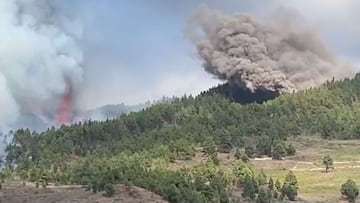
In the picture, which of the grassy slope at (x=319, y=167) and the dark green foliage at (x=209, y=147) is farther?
the dark green foliage at (x=209, y=147)

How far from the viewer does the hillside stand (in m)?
82.1

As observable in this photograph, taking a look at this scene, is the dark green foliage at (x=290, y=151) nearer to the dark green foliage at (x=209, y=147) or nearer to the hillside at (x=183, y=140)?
the hillside at (x=183, y=140)

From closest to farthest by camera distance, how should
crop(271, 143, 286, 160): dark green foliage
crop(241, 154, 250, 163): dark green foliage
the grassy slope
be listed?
the grassy slope < crop(241, 154, 250, 163): dark green foliage < crop(271, 143, 286, 160): dark green foliage

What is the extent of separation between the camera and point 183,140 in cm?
12131

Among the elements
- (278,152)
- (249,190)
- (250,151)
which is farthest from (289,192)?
(250,151)

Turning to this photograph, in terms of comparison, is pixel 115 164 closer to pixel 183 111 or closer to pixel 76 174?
pixel 76 174

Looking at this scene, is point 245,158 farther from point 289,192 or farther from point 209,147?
point 289,192

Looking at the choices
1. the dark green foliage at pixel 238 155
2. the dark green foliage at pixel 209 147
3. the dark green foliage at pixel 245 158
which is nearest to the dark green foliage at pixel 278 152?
the dark green foliage at pixel 238 155

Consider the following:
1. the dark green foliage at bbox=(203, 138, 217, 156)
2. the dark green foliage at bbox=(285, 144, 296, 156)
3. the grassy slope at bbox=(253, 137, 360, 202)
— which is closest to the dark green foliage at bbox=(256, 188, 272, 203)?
the grassy slope at bbox=(253, 137, 360, 202)

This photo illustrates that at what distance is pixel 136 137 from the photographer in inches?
5118

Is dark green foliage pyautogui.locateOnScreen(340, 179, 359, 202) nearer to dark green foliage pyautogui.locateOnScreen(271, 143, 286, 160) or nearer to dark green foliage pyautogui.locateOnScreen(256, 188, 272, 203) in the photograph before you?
dark green foliage pyautogui.locateOnScreen(256, 188, 272, 203)

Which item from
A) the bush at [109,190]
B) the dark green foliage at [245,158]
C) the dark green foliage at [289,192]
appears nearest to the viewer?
the bush at [109,190]

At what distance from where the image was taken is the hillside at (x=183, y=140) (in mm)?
82119

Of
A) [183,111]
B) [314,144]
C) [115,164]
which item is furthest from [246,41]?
[115,164]
